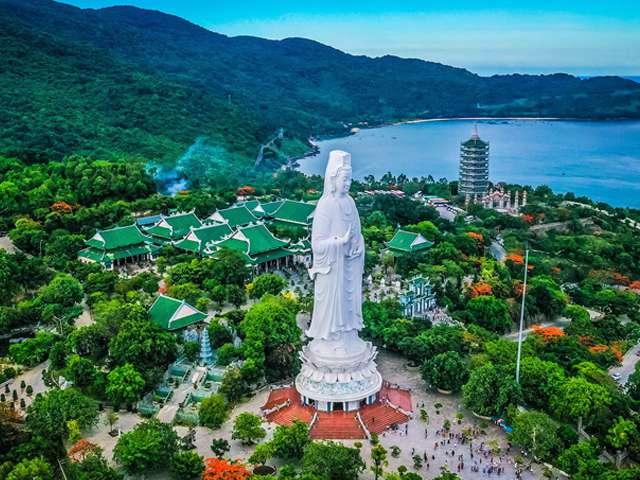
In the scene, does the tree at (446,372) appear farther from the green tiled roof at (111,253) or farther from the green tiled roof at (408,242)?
the green tiled roof at (111,253)

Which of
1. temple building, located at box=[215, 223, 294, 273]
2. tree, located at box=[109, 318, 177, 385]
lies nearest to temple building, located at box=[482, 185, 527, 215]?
temple building, located at box=[215, 223, 294, 273]

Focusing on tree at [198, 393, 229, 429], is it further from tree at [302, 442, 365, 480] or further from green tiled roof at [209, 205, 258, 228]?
green tiled roof at [209, 205, 258, 228]

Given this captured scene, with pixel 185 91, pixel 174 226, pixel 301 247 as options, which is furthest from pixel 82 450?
pixel 185 91

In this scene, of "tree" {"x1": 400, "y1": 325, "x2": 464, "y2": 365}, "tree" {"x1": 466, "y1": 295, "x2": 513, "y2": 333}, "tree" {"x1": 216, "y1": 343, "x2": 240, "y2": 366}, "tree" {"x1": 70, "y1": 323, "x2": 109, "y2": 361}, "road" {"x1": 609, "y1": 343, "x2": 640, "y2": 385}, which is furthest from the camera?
"tree" {"x1": 466, "y1": 295, "x2": 513, "y2": 333}

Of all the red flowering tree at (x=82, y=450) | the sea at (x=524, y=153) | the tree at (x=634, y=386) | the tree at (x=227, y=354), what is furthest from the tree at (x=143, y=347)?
the sea at (x=524, y=153)

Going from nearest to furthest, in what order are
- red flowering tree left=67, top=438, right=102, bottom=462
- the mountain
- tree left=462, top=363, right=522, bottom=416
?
1. red flowering tree left=67, top=438, right=102, bottom=462
2. tree left=462, top=363, right=522, bottom=416
3. the mountain

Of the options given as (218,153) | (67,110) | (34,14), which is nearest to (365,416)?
(218,153)
